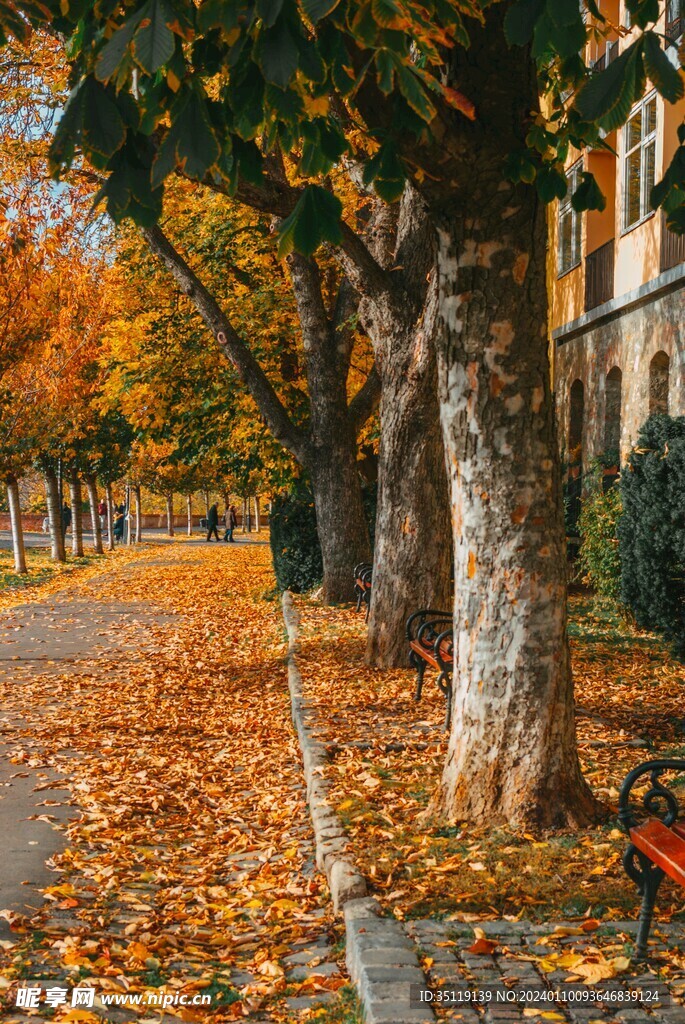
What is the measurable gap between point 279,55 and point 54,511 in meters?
28.4

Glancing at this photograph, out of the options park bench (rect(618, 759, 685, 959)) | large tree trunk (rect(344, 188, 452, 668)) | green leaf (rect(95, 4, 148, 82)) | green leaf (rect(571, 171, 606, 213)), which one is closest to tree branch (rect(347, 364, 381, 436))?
large tree trunk (rect(344, 188, 452, 668))

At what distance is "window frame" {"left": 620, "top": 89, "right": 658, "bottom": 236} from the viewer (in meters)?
17.1

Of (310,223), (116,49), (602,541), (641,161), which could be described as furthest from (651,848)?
(641,161)

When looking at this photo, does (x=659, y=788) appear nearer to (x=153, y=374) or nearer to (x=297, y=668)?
(x=297, y=668)

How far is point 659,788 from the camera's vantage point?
4.52 metres

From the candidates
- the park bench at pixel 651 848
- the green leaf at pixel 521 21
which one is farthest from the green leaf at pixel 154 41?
the park bench at pixel 651 848

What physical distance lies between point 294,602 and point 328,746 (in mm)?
9742

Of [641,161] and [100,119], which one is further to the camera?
[641,161]

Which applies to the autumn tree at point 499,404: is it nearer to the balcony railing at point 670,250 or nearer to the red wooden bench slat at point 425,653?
the red wooden bench slat at point 425,653

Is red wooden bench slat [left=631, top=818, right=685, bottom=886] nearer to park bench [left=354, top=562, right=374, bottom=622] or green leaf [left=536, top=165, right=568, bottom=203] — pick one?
green leaf [left=536, top=165, right=568, bottom=203]

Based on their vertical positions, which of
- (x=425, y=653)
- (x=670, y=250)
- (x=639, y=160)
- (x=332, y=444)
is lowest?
(x=425, y=653)

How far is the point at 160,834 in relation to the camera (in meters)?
6.59

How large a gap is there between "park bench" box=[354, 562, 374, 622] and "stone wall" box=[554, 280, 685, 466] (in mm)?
4352

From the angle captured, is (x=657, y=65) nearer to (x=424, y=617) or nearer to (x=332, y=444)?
(x=424, y=617)
